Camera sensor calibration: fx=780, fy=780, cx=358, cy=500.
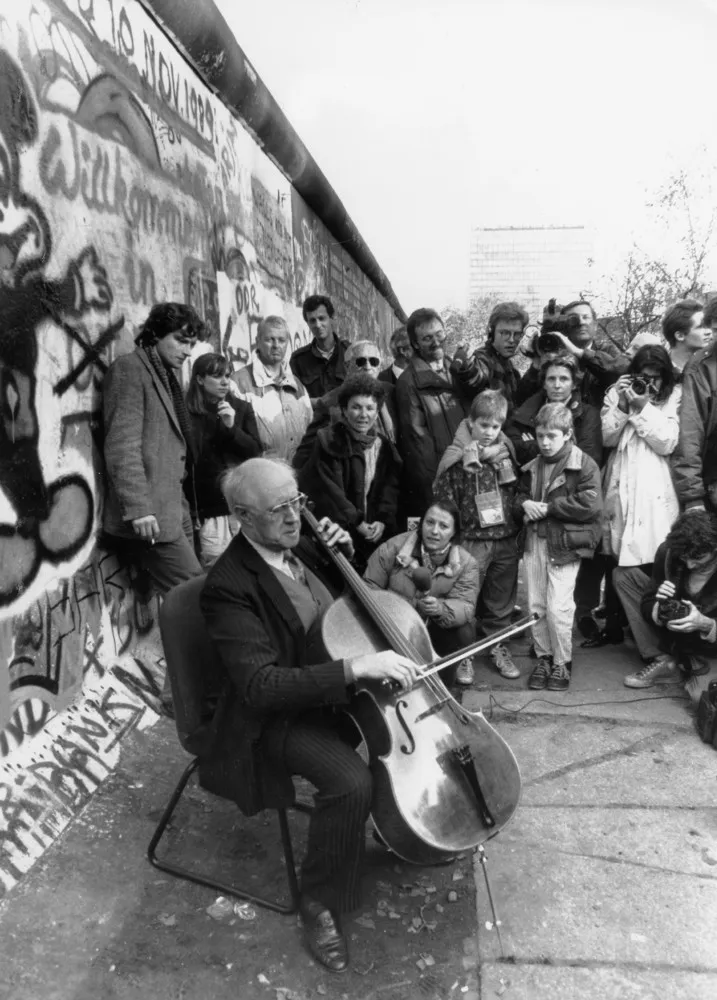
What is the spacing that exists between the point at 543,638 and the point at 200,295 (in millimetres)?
2959

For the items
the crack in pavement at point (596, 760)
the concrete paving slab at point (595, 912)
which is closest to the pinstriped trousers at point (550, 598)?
the crack in pavement at point (596, 760)

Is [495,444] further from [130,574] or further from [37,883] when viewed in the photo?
[37,883]

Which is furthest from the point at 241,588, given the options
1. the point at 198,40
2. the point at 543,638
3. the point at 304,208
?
the point at 304,208

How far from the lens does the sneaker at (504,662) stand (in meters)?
4.22

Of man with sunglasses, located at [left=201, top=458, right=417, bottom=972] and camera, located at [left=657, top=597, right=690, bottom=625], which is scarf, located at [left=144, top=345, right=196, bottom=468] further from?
camera, located at [left=657, top=597, right=690, bottom=625]

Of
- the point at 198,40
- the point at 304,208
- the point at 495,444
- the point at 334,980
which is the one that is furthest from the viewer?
the point at 304,208

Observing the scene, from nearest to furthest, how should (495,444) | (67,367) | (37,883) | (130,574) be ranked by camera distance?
(37,883) → (67,367) → (130,574) → (495,444)

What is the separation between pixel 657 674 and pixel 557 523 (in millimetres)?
970

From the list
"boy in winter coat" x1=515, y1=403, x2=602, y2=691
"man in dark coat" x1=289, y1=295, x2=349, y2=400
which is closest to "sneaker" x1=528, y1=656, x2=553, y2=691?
"boy in winter coat" x1=515, y1=403, x2=602, y2=691

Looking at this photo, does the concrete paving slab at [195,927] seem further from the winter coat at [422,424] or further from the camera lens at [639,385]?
the camera lens at [639,385]

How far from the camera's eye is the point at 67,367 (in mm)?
3256

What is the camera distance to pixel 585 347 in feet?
15.3

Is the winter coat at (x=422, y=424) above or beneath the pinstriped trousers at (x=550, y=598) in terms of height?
above

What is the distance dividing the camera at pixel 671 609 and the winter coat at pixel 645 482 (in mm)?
385
